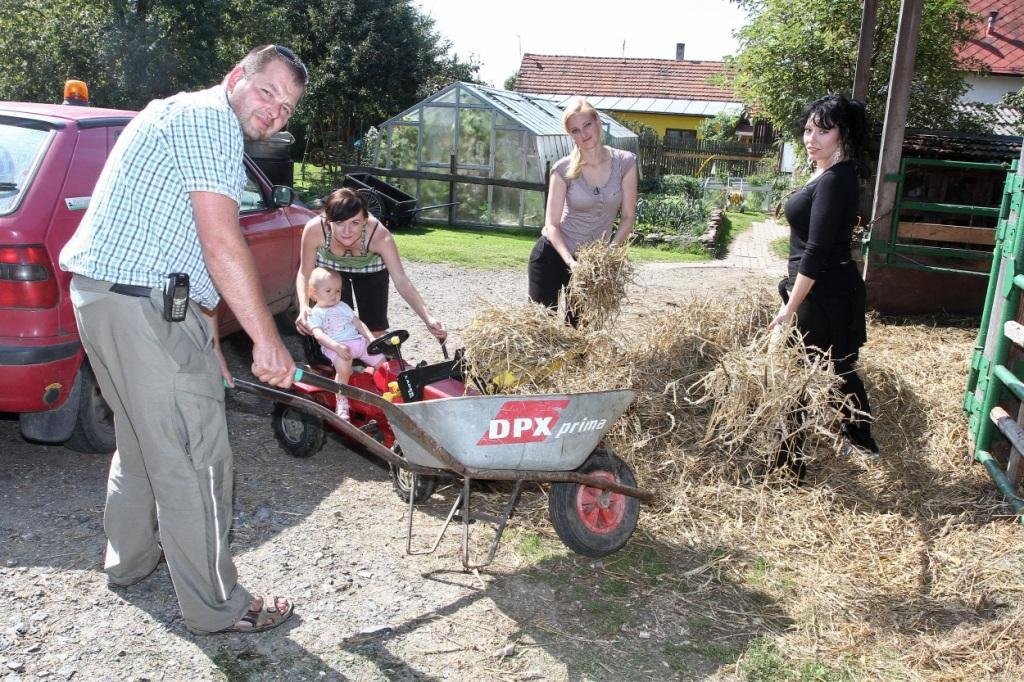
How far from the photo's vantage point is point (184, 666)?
10.3 ft

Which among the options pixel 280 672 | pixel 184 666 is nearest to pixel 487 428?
pixel 280 672

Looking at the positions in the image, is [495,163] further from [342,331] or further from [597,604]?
[597,604]

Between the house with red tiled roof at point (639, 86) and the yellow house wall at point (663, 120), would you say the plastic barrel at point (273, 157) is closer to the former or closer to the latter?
the house with red tiled roof at point (639, 86)

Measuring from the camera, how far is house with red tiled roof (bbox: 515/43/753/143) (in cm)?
4412

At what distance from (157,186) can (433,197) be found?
48.7 ft

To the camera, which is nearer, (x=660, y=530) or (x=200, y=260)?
(x=200, y=260)

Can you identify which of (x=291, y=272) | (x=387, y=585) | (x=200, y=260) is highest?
(x=200, y=260)

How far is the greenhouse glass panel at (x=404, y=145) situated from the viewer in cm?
1786

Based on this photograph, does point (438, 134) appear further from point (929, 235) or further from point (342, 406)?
point (342, 406)

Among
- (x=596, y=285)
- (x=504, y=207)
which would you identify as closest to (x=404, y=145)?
(x=504, y=207)

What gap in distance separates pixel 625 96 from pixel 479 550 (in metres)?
43.5

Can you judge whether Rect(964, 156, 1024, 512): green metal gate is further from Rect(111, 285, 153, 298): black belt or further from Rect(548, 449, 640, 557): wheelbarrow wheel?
Rect(111, 285, 153, 298): black belt

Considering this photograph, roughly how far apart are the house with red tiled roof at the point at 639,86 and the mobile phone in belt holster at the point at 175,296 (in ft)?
136

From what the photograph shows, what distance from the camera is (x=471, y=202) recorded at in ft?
56.6
